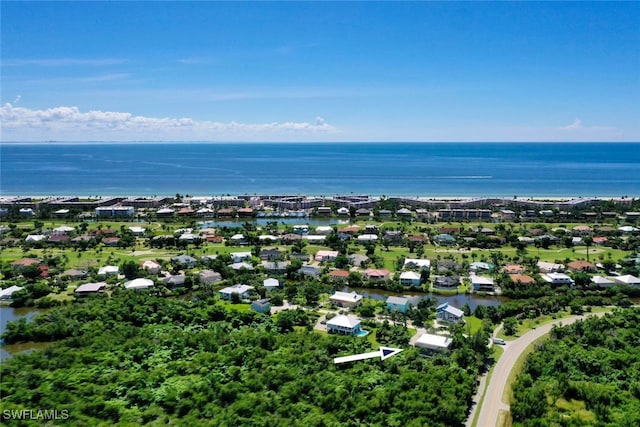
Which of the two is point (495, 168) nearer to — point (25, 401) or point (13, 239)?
point (13, 239)

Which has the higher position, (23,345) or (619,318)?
(619,318)

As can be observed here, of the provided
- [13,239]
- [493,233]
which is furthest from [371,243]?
[13,239]

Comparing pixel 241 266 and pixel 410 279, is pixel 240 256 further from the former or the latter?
pixel 410 279

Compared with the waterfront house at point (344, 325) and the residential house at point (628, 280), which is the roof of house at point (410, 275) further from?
the residential house at point (628, 280)

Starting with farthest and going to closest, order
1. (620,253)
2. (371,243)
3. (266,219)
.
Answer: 1. (266,219)
2. (371,243)
3. (620,253)

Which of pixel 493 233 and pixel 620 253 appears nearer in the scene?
pixel 620 253

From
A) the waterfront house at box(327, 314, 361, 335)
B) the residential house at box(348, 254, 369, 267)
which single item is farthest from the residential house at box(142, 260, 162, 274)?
the waterfront house at box(327, 314, 361, 335)

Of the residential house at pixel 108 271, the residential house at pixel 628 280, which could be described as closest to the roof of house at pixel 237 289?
the residential house at pixel 108 271
